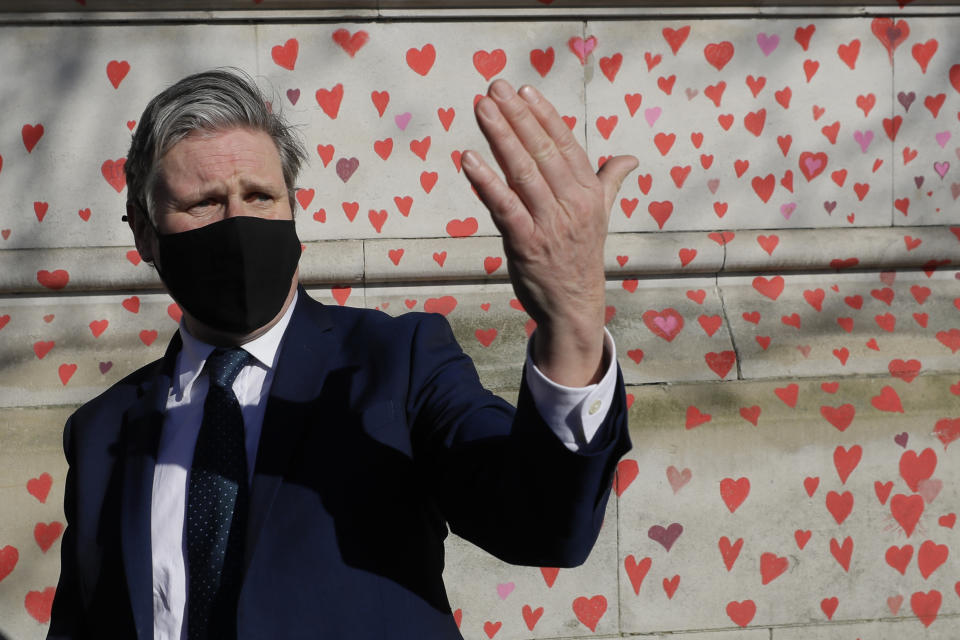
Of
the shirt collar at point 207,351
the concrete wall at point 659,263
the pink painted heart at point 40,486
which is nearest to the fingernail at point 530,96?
the shirt collar at point 207,351

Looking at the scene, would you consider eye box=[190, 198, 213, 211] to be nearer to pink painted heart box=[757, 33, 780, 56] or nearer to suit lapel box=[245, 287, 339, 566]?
suit lapel box=[245, 287, 339, 566]

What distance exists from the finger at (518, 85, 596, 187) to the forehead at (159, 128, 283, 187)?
859 millimetres

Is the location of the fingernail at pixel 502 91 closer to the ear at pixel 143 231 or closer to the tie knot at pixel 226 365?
the tie knot at pixel 226 365

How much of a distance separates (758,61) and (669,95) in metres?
0.41

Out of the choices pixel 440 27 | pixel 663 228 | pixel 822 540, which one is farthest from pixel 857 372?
pixel 440 27

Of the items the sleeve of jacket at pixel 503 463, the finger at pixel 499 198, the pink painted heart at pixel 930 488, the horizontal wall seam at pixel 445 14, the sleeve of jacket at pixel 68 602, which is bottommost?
the pink painted heart at pixel 930 488

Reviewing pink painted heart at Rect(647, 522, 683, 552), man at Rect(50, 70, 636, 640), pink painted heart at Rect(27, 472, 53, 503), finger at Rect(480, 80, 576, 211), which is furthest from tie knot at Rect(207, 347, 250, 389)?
pink painted heart at Rect(647, 522, 683, 552)

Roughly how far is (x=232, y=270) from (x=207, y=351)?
19 centimetres

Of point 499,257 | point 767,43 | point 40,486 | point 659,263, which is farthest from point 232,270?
point 767,43

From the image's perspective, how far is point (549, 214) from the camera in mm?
1134

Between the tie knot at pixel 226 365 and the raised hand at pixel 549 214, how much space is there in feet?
2.57

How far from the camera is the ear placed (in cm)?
197

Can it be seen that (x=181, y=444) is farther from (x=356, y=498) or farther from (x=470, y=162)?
(x=470, y=162)

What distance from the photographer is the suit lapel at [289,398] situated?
5.13 ft
